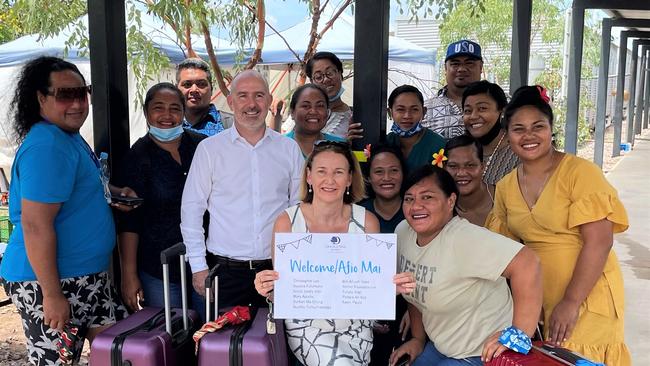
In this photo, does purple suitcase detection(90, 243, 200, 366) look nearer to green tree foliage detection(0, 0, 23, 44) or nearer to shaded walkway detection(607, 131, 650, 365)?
shaded walkway detection(607, 131, 650, 365)

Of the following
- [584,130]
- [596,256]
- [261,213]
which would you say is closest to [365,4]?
[261,213]

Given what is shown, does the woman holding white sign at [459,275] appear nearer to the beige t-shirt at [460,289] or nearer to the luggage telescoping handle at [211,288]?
the beige t-shirt at [460,289]

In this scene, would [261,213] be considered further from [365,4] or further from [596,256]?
[596,256]

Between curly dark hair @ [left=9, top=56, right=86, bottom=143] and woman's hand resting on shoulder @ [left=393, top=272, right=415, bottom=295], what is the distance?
174 cm

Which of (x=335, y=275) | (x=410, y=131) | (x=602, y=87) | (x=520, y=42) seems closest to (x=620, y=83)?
(x=602, y=87)

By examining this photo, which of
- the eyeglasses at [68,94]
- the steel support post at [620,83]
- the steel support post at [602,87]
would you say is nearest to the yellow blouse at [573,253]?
the eyeglasses at [68,94]

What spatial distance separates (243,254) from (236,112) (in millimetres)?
692

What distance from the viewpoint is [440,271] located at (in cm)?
260

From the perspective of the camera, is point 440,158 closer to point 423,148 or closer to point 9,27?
point 423,148

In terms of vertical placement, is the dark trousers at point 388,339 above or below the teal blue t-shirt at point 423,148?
below

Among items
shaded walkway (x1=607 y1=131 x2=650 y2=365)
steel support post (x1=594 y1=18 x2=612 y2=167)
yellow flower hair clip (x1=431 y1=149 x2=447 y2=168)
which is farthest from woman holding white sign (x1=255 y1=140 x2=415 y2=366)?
steel support post (x1=594 y1=18 x2=612 y2=167)

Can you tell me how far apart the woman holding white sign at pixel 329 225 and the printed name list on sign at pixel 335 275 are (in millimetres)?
217

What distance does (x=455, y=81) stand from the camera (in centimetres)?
432

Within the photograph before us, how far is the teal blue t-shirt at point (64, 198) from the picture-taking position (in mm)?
2668
